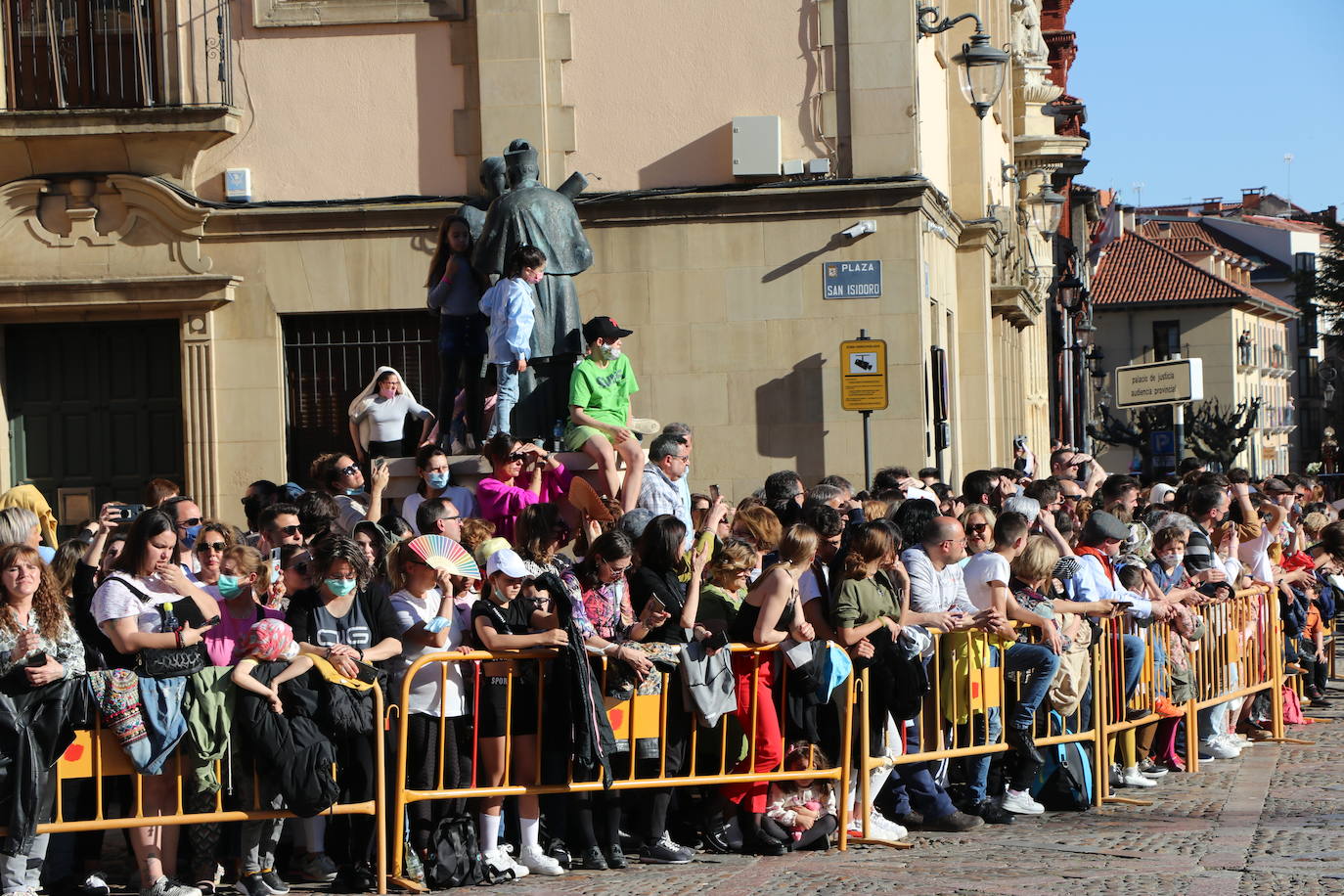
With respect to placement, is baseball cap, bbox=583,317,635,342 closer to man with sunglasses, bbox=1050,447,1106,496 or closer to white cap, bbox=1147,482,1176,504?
man with sunglasses, bbox=1050,447,1106,496

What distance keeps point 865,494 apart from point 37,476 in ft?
32.4

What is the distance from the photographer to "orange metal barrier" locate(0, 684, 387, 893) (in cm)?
747

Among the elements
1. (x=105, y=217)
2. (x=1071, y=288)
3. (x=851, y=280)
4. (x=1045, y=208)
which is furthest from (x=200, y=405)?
(x=1071, y=288)

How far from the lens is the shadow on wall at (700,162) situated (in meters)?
18.5

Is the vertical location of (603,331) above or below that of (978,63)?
below

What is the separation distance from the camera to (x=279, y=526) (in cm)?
950

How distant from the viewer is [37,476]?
18906 mm

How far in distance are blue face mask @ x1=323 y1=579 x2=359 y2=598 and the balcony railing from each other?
11.5 m

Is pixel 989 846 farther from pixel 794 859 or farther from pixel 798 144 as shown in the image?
pixel 798 144

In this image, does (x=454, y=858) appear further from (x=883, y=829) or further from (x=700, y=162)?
(x=700, y=162)

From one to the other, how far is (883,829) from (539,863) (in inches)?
66.9

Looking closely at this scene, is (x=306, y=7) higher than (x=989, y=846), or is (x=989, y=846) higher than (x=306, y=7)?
(x=306, y=7)

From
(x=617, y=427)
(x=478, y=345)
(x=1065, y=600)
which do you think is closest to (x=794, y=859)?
(x=1065, y=600)

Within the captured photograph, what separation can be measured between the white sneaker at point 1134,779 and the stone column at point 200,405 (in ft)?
34.0
